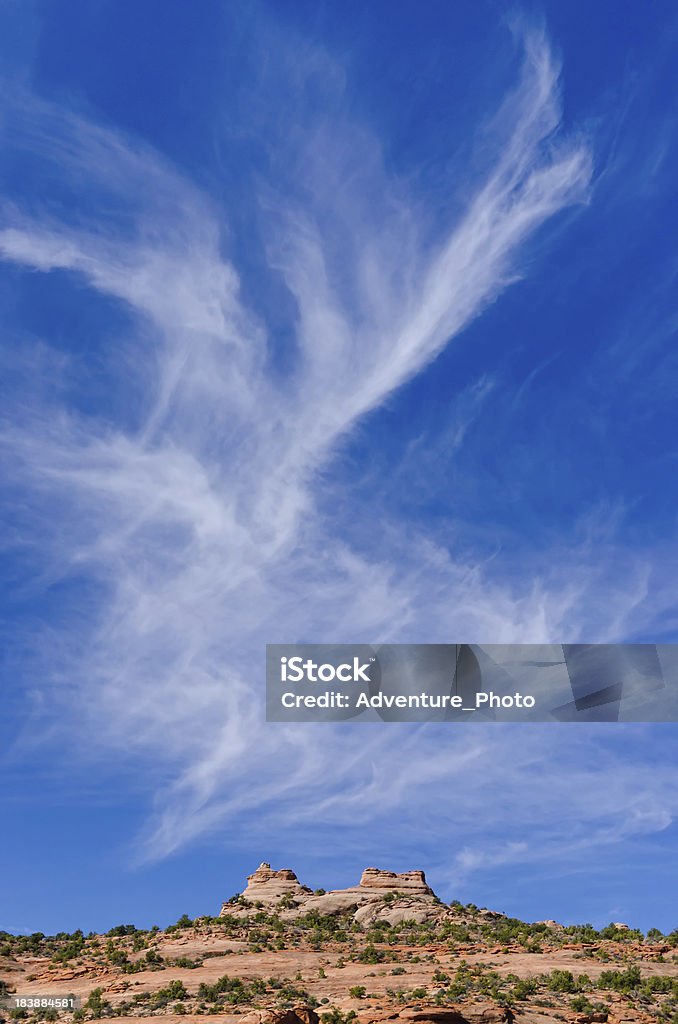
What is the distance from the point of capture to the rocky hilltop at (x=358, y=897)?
8881 centimetres

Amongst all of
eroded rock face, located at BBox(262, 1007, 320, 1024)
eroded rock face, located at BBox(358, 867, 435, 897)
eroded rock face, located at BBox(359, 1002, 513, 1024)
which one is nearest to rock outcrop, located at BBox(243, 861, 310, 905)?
eroded rock face, located at BBox(358, 867, 435, 897)

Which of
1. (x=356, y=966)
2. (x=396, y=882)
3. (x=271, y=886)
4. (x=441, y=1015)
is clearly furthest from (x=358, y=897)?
(x=441, y=1015)

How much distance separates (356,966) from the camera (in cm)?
6700

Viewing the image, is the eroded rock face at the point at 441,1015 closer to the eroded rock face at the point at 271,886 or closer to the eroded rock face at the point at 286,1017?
the eroded rock face at the point at 286,1017

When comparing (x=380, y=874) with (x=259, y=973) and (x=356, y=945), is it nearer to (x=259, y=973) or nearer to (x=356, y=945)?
(x=356, y=945)

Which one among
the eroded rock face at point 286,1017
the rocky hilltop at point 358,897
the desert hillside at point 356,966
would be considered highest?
the rocky hilltop at point 358,897

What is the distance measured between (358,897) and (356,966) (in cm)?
2651

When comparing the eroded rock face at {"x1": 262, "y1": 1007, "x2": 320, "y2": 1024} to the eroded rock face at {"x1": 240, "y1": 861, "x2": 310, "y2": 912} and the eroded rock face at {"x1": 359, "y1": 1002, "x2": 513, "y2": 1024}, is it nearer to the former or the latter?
the eroded rock face at {"x1": 359, "y1": 1002, "x2": 513, "y2": 1024}

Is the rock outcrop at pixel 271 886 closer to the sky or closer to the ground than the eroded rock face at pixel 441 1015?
closer to the sky

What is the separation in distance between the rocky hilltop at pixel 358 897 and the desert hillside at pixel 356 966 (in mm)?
224

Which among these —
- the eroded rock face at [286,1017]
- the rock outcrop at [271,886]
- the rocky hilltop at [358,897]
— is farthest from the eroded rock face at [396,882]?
the eroded rock face at [286,1017]

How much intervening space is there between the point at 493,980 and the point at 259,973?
18.4 meters

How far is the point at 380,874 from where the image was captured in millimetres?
97250

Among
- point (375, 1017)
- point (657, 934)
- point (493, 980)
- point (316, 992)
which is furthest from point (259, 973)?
point (657, 934)
